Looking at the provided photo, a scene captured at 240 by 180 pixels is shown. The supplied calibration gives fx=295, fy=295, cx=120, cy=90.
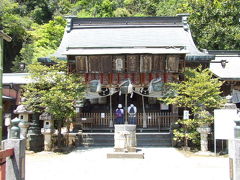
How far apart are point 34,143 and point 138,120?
21.3 ft

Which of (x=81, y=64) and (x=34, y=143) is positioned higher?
(x=81, y=64)

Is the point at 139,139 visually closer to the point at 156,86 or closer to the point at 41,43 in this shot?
the point at 156,86

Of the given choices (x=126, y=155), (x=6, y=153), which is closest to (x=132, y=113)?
(x=126, y=155)

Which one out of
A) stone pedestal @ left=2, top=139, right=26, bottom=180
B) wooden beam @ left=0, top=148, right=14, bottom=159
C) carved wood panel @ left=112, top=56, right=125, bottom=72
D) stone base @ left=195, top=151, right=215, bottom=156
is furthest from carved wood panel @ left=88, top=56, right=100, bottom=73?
wooden beam @ left=0, top=148, right=14, bottom=159

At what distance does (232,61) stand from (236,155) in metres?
17.1

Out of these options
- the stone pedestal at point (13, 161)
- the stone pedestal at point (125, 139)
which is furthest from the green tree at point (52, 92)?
the stone pedestal at point (13, 161)

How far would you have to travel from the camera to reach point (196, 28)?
3031 centimetres

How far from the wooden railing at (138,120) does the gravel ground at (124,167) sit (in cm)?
361

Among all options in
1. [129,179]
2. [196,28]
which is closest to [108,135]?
[129,179]

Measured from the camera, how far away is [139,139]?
16469 millimetres

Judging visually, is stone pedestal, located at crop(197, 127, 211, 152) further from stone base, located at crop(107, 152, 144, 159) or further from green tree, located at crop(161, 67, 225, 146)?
stone base, located at crop(107, 152, 144, 159)

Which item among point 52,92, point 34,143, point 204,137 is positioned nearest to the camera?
point 204,137

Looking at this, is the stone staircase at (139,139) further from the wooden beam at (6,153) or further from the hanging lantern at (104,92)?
the wooden beam at (6,153)

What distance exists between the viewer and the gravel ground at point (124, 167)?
900 cm
